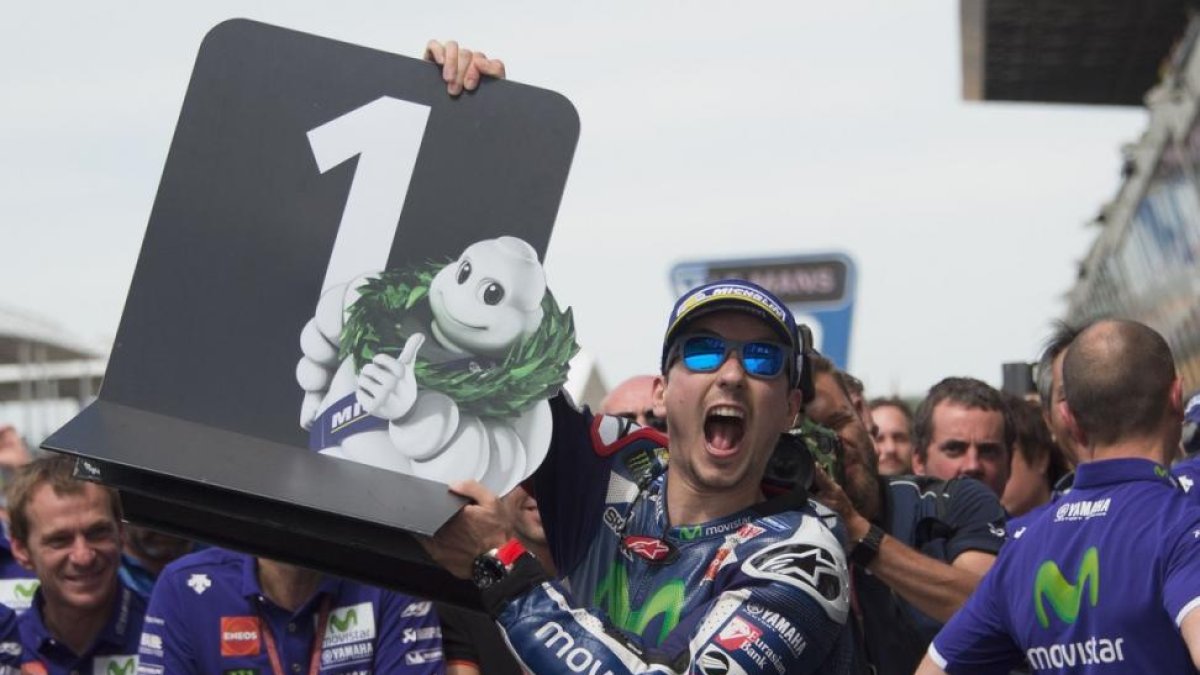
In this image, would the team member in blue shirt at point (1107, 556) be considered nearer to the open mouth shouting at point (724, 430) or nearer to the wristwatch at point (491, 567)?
the open mouth shouting at point (724, 430)

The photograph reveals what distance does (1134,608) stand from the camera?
Result: 379 centimetres

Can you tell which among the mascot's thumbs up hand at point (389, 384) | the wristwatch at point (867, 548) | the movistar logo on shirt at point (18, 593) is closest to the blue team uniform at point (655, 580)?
the mascot's thumbs up hand at point (389, 384)

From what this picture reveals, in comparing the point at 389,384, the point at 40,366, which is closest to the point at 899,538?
the point at 389,384

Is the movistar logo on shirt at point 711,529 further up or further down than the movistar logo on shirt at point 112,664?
further up

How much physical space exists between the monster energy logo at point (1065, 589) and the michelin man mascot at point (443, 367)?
1145 millimetres

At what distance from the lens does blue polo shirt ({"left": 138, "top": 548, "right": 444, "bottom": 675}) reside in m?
4.83

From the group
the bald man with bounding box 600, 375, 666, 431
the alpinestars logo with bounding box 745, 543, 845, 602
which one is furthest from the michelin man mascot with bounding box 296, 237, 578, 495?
the bald man with bounding box 600, 375, 666, 431

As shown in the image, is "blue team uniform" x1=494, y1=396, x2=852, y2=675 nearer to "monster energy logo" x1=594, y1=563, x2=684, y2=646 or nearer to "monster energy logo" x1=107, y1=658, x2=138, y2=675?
"monster energy logo" x1=594, y1=563, x2=684, y2=646

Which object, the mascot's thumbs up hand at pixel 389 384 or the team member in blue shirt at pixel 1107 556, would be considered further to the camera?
the team member in blue shirt at pixel 1107 556

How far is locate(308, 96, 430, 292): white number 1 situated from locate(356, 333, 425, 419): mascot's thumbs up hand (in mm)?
172

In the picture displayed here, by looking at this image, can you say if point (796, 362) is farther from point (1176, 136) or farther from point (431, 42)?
point (1176, 136)

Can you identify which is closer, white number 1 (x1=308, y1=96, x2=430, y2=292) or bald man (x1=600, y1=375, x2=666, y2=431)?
white number 1 (x1=308, y1=96, x2=430, y2=292)

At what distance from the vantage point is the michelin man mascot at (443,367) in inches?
139

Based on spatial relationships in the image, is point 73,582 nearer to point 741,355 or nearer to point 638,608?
point 638,608
